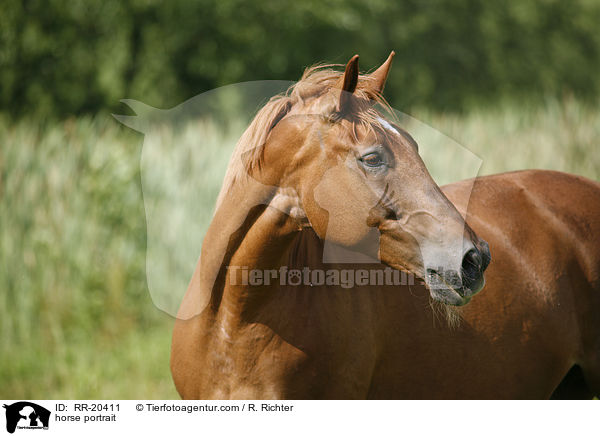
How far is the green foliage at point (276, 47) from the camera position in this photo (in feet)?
44.2

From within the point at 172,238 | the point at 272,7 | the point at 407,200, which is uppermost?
the point at 272,7

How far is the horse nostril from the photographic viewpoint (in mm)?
1890

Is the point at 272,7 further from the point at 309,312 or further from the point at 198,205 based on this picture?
the point at 309,312

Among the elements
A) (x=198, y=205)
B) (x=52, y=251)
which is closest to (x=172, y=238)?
(x=198, y=205)

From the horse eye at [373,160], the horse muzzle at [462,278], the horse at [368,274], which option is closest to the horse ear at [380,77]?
the horse at [368,274]

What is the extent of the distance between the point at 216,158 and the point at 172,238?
49.8 inches

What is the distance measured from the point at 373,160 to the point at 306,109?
35 cm

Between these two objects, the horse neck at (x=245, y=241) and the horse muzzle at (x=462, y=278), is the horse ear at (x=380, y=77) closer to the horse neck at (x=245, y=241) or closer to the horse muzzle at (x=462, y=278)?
the horse neck at (x=245, y=241)

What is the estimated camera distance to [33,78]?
44.4 ft

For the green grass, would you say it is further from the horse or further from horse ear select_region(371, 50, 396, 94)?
horse ear select_region(371, 50, 396, 94)
